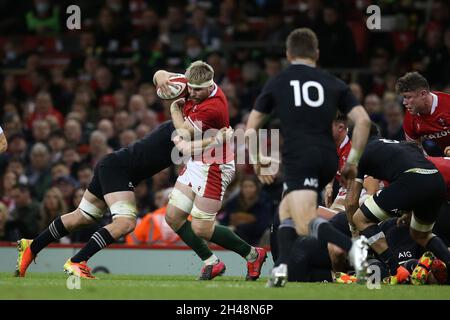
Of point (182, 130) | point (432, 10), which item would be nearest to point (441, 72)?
point (432, 10)

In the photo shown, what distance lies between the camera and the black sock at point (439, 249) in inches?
409

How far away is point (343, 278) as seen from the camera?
36.2 feet

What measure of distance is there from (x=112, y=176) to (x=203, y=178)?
91 cm

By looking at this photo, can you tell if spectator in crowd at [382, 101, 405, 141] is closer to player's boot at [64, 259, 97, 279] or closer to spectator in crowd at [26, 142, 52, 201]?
spectator in crowd at [26, 142, 52, 201]

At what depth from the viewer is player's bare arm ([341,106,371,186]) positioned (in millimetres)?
8906

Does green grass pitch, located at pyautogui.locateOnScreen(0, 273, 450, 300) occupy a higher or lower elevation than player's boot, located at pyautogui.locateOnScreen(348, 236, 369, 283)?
lower

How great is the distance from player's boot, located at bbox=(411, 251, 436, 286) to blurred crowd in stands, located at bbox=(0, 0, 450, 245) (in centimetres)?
426

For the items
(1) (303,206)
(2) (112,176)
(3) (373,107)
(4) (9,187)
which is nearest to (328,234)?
(1) (303,206)

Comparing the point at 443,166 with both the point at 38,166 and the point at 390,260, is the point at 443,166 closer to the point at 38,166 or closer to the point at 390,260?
the point at 390,260

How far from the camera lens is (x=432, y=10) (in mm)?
18219

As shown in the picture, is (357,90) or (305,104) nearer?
(305,104)

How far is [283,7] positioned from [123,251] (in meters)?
7.46

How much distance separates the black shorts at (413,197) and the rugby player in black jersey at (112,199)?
1664mm

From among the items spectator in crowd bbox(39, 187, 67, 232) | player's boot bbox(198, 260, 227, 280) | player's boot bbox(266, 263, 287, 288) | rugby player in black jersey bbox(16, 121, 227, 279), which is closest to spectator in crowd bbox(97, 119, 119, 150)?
spectator in crowd bbox(39, 187, 67, 232)
